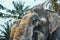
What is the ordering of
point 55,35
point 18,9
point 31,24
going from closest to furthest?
point 31,24
point 55,35
point 18,9

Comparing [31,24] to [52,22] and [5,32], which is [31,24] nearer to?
[52,22]

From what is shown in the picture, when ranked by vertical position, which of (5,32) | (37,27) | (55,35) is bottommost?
(5,32)

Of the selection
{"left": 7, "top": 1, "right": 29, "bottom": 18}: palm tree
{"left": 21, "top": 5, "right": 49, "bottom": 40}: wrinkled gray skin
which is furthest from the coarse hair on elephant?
{"left": 7, "top": 1, "right": 29, "bottom": 18}: palm tree

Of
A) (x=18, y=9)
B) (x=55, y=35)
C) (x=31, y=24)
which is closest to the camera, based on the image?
(x=31, y=24)

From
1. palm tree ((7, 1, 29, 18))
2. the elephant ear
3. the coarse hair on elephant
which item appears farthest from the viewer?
palm tree ((7, 1, 29, 18))

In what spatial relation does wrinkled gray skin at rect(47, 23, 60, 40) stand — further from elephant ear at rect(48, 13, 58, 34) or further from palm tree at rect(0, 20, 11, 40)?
palm tree at rect(0, 20, 11, 40)

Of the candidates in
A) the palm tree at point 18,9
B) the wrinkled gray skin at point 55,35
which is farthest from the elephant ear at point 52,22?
the palm tree at point 18,9

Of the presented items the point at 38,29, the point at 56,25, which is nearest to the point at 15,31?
the point at 38,29

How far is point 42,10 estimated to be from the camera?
12.4 feet

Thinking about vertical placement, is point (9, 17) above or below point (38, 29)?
below

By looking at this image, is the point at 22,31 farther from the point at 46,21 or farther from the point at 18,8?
the point at 18,8

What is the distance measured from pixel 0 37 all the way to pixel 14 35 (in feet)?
31.6

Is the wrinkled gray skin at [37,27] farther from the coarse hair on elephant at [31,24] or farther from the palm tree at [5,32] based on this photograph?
the palm tree at [5,32]

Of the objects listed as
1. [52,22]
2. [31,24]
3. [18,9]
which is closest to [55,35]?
[52,22]
